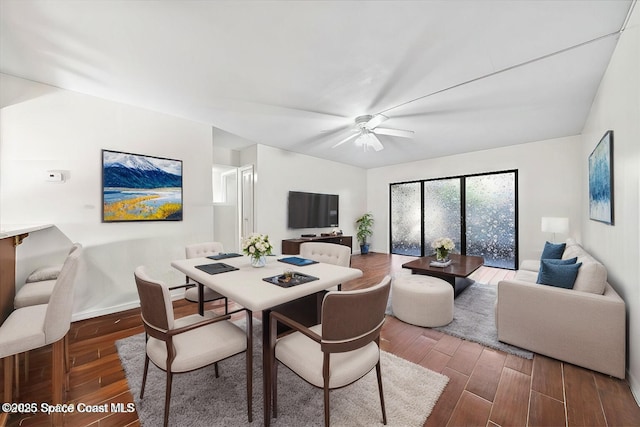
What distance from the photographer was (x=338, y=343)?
120 cm

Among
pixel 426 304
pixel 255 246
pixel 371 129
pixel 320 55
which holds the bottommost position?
pixel 426 304

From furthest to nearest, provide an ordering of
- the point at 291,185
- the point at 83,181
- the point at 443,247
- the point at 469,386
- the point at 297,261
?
the point at 291,185, the point at 443,247, the point at 83,181, the point at 297,261, the point at 469,386

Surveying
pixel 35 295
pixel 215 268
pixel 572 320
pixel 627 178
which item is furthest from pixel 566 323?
pixel 35 295

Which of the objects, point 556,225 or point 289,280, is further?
point 556,225

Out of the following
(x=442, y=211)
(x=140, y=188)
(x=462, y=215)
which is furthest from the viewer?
(x=442, y=211)

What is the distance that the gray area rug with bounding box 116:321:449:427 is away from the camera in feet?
4.81

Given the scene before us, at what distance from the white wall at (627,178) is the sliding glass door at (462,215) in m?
2.88

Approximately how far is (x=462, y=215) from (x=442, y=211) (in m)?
0.47

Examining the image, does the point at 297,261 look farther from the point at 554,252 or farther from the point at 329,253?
the point at 554,252

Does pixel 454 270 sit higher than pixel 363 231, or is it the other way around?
pixel 363 231

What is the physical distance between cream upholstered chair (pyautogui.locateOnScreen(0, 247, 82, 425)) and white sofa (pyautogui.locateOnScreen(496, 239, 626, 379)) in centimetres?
328

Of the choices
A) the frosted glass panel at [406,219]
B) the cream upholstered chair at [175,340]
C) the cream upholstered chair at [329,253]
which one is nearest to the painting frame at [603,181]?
the cream upholstered chair at [329,253]

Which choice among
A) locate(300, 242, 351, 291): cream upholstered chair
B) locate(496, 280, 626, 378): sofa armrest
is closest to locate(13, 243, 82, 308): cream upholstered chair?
locate(300, 242, 351, 291): cream upholstered chair

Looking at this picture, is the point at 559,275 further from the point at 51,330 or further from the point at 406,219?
the point at 406,219
